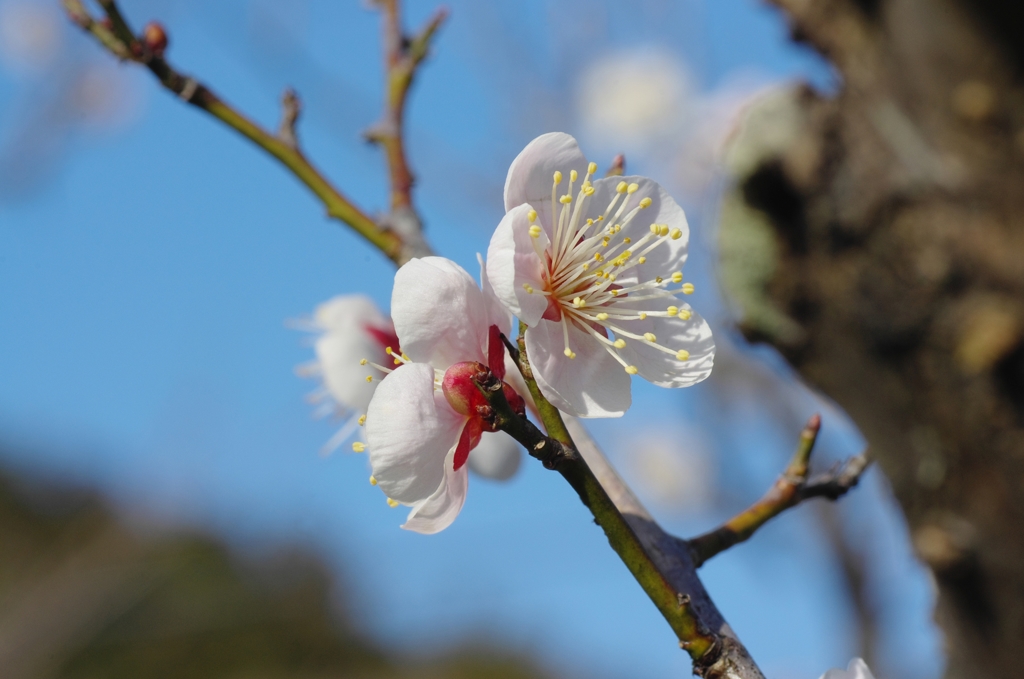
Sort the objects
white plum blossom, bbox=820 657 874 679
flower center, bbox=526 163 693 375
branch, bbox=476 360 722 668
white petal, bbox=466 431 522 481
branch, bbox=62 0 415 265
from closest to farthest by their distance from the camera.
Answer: branch, bbox=476 360 722 668 → white plum blossom, bbox=820 657 874 679 → flower center, bbox=526 163 693 375 → white petal, bbox=466 431 522 481 → branch, bbox=62 0 415 265

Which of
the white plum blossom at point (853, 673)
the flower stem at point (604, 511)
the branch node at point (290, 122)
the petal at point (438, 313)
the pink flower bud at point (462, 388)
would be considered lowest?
the white plum blossom at point (853, 673)

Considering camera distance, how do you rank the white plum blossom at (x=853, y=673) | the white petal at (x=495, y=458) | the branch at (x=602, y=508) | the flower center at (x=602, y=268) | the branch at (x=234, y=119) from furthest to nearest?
the branch at (x=234, y=119)
the white petal at (x=495, y=458)
the flower center at (x=602, y=268)
the white plum blossom at (x=853, y=673)
the branch at (x=602, y=508)

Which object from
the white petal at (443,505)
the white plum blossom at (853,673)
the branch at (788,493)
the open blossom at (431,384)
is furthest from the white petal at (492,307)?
the white plum blossom at (853,673)

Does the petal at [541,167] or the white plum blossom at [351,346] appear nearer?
the petal at [541,167]

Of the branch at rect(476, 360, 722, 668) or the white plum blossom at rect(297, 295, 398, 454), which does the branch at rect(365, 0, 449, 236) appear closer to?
the white plum blossom at rect(297, 295, 398, 454)

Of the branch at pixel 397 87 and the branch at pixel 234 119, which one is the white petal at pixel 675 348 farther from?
the branch at pixel 397 87

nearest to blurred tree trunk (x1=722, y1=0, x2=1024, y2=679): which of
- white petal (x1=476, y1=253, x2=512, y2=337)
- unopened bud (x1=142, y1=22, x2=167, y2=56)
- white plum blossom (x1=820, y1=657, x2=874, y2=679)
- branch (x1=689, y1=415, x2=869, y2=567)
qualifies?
branch (x1=689, y1=415, x2=869, y2=567)

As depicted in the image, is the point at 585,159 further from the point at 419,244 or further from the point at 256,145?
the point at 256,145
